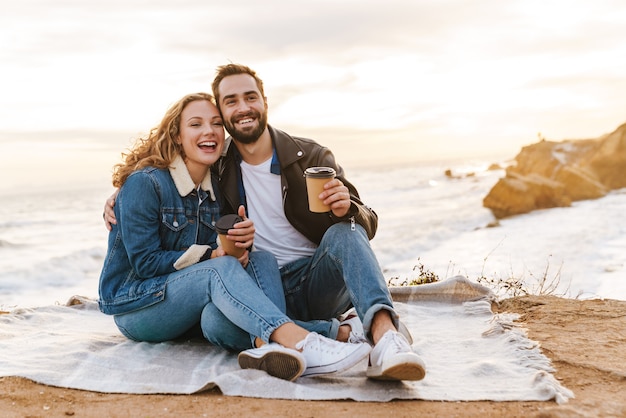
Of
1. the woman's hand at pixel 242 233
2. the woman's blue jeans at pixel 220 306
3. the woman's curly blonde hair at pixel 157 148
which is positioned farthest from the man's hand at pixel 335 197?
the woman's curly blonde hair at pixel 157 148

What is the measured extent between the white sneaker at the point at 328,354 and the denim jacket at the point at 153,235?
0.91m

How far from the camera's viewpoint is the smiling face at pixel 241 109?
423cm

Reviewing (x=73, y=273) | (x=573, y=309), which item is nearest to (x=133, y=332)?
(x=573, y=309)

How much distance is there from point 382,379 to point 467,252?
1264cm

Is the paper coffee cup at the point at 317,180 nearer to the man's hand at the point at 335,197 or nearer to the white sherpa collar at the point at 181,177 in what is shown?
the man's hand at the point at 335,197

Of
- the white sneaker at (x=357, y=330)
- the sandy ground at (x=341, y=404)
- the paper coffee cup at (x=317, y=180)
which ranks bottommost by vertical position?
the sandy ground at (x=341, y=404)

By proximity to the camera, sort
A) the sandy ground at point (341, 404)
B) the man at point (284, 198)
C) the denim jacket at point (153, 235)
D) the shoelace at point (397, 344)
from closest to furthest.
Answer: the sandy ground at point (341, 404) → the shoelace at point (397, 344) → the denim jacket at point (153, 235) → the man at point (284, 198)

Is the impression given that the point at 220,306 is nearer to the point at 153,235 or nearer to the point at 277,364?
the point at 277,364

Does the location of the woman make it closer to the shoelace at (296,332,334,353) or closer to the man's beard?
the shoelace at (296,332,334,353)

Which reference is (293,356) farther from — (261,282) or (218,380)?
(261,282)

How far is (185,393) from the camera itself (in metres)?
3.24

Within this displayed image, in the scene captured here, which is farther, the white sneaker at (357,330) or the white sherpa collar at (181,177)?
the white sherpa collar at (181,177)

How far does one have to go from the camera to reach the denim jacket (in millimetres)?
3664

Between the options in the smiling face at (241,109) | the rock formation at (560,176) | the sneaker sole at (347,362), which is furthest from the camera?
the rock formation at (560,176)
